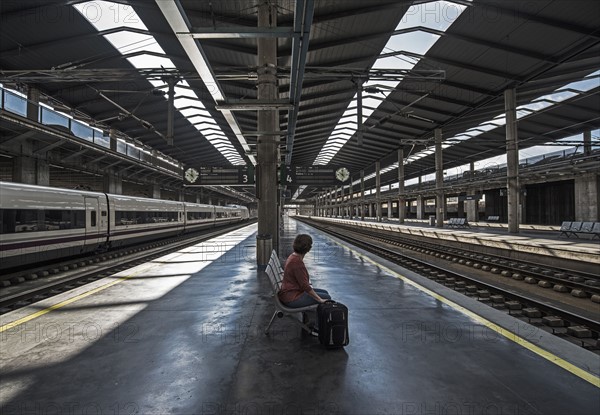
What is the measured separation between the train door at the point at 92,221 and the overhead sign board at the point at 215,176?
10.8 feet

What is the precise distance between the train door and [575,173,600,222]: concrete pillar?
95.0 ft

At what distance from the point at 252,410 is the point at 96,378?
1.60 meters

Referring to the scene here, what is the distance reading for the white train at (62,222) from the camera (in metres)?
7.60

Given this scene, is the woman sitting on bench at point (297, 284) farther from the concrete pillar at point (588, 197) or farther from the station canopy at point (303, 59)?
the concrete pillar at point (588, 197)

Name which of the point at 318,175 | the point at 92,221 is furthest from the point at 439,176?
the point at 92,221

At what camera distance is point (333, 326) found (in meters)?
3.28

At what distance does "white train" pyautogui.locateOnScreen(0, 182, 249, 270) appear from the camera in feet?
24.9

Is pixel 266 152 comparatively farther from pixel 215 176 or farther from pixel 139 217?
pixel 139 217

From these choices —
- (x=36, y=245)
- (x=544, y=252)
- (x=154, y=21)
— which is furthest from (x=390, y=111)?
(x=36, y=245)

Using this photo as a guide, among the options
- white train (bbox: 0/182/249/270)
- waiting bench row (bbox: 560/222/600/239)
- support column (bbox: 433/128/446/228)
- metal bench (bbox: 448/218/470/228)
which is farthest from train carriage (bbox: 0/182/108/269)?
metal bench (bbox: 448/218/470/228)

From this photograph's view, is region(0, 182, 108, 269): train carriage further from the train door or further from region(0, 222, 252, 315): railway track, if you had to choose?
region(0, 222, 252, 315): railway track

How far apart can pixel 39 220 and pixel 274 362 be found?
9043 mm

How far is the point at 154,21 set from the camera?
38.1 ft

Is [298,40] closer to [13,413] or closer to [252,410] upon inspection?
[252,410]
